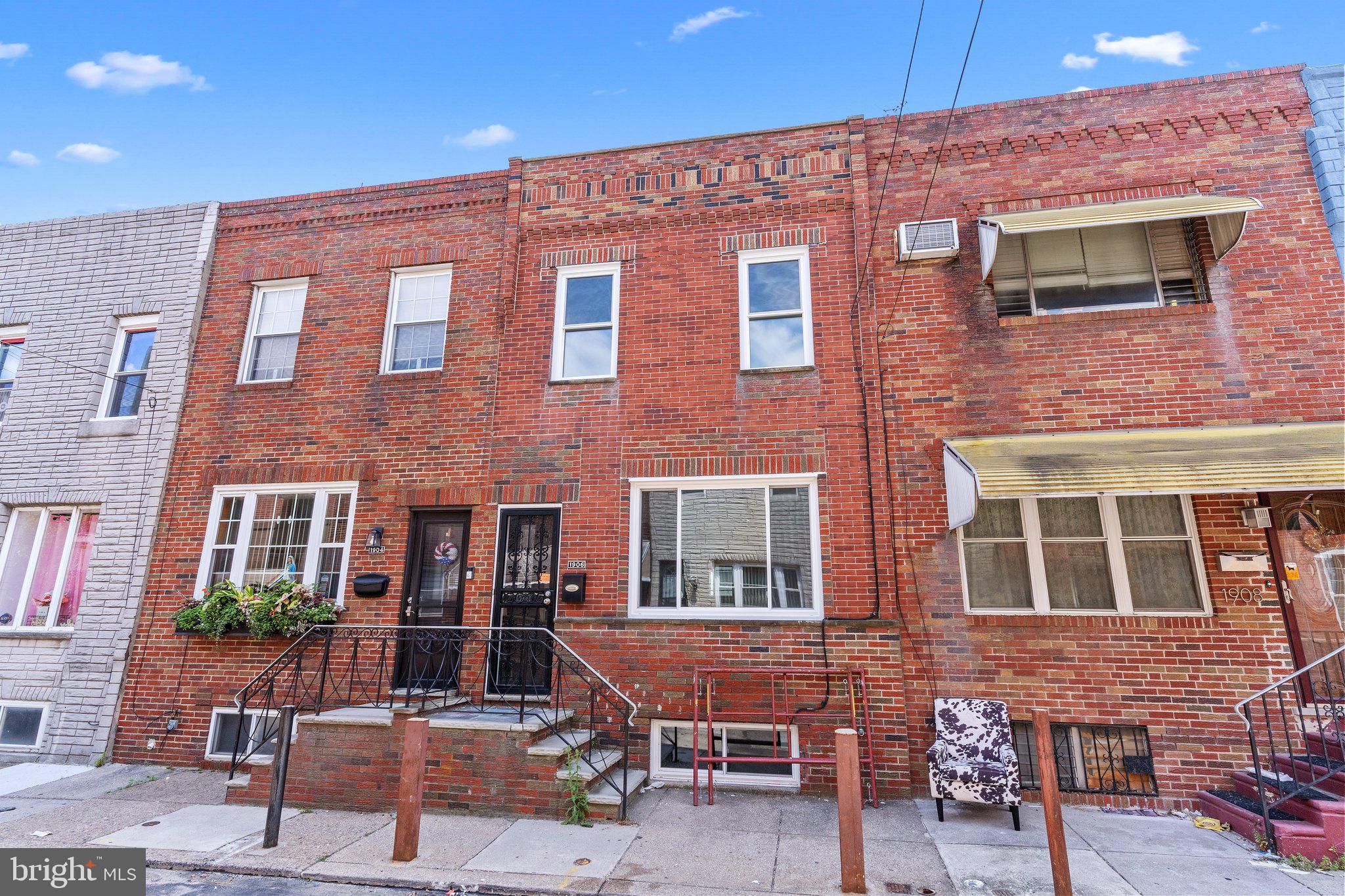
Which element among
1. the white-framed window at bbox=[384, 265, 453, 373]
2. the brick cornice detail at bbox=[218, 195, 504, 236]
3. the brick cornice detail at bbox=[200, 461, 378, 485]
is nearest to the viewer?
the brick cornice detail at bbox=[200, 461, 378, 485]

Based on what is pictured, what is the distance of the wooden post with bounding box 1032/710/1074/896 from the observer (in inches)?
178

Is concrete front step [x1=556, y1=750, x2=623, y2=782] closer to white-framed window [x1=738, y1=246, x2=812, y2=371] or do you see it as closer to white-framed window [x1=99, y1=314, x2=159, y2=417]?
white-framed window [x1=738, y1=246, x2=812, y2=371]

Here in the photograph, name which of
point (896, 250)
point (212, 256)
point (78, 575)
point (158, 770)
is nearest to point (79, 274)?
point (212, 256)

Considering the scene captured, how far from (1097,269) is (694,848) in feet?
25.5

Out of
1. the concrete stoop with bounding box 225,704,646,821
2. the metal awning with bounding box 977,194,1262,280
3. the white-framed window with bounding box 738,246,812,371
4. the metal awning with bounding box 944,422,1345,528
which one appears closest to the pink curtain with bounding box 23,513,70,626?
the concrete stoop with bounding box 225,704,646,821

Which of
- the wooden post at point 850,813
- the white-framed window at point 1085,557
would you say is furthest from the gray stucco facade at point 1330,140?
the wooden post at point 850,813

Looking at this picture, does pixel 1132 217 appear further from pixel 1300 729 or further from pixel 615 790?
pixel 615 790

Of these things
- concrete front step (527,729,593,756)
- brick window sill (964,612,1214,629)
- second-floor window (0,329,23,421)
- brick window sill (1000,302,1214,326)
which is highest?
second-floor window (0,329,23,421)

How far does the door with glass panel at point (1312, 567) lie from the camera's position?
689 centimetres

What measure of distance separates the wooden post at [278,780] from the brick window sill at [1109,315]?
330 inches

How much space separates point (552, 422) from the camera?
8.77 meters

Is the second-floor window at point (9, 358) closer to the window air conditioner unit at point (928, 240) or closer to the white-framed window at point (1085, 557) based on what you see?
the window air conditioner unit at point (928, 240)

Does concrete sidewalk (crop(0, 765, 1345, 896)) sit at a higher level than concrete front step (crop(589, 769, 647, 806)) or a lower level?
lower

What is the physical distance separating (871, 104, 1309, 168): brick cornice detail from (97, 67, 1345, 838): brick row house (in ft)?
0.15
